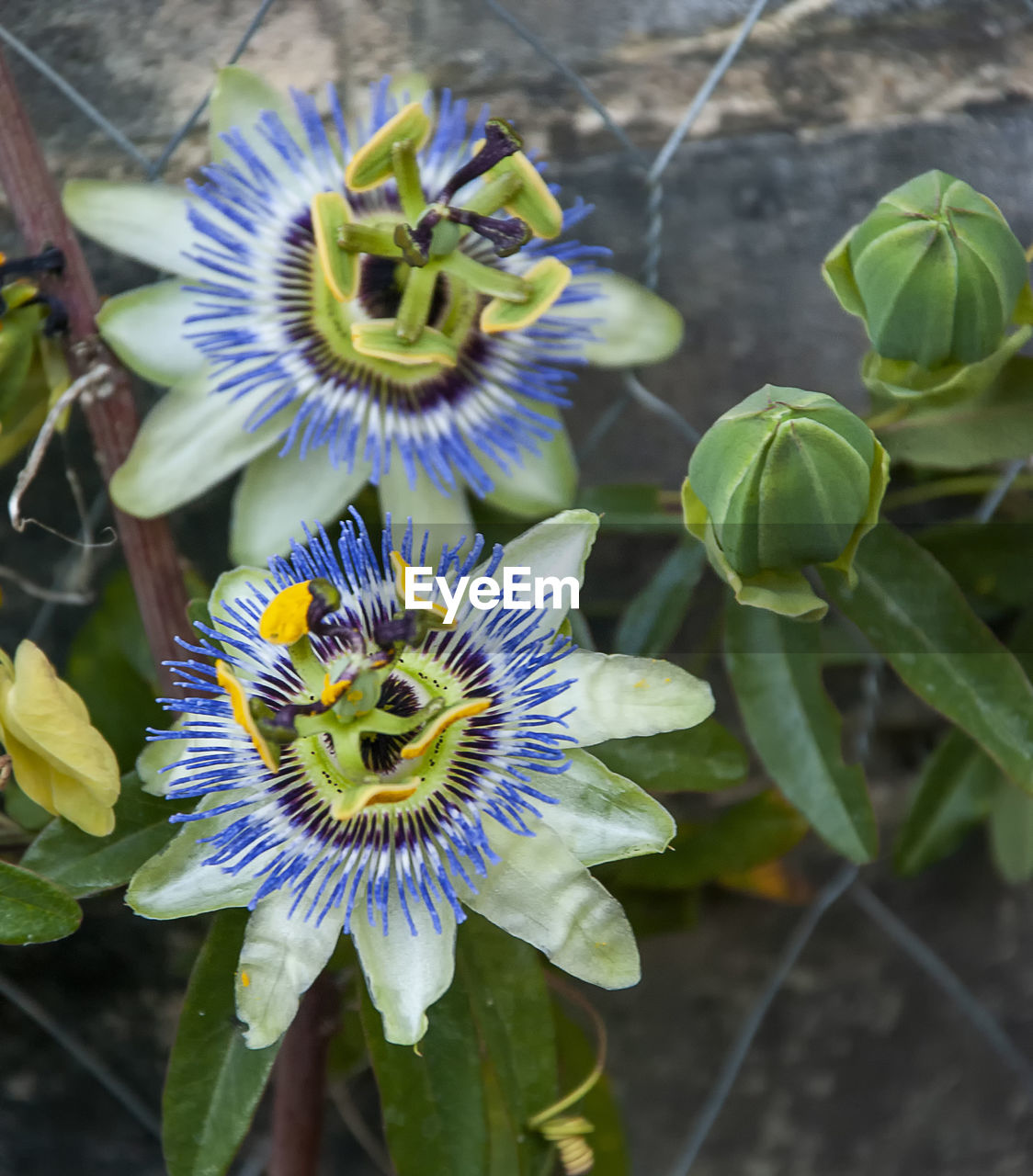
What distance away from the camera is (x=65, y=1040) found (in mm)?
1314

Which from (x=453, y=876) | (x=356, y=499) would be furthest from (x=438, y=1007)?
(x=356, y=499)

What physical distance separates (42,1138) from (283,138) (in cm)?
115

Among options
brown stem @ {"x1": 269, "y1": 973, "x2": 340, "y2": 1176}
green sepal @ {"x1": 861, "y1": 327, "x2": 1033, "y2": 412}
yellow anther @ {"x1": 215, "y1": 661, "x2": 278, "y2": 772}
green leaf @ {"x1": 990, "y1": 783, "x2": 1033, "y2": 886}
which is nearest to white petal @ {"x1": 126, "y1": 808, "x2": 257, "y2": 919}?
yellow anther @ {"x1": 215, "y1": 661, "x2": 278, "y2": 772}

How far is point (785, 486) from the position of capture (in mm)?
753

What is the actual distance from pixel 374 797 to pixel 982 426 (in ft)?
1.91

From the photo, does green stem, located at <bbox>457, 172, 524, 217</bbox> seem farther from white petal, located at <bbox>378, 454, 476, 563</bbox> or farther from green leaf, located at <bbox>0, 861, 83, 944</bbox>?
green leaf, located at <bbox>0, 861, 83, 944</bbox>

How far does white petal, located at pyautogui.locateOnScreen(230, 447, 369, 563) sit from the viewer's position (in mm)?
971

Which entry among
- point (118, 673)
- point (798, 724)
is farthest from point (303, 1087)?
point (798, 724)

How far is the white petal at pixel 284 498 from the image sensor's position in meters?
0.97

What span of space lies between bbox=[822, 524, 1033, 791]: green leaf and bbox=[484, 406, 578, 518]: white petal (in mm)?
236

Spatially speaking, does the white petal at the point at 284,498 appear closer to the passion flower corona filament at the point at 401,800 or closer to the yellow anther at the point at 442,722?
the passion flower corona filament at the point at 401,800

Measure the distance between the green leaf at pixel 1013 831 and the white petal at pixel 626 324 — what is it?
0.61 meters

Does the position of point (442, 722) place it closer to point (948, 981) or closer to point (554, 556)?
point (554, 556)

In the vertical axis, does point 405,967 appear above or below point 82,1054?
above
